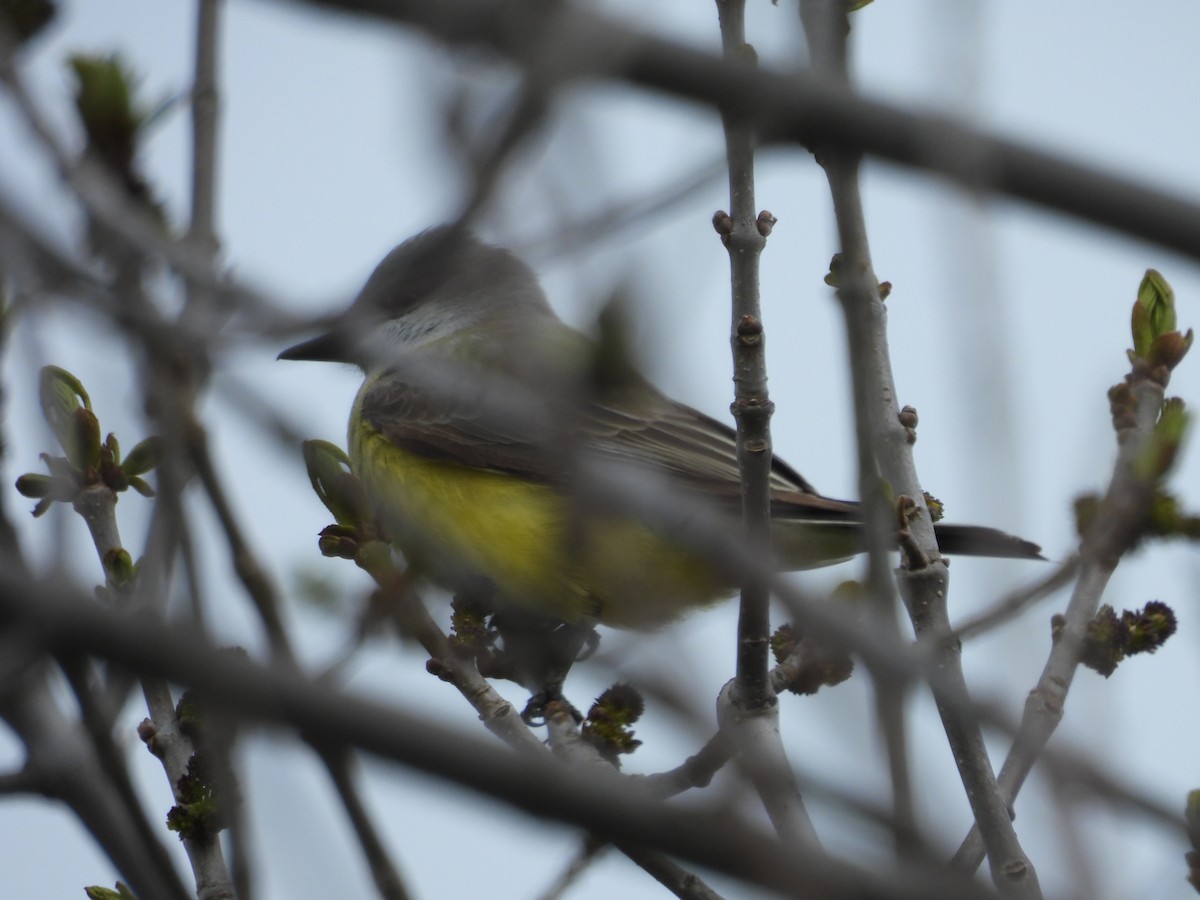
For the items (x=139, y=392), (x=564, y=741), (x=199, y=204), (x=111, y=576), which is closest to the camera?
(x=139, y=392)

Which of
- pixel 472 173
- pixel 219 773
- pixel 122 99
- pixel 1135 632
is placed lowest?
pixel 219 773

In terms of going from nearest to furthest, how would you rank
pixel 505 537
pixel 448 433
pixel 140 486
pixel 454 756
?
pixel 454 756 → pixel 140 486 → pixel 505 537 → pixel 448 433

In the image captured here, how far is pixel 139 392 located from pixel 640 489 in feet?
2.64

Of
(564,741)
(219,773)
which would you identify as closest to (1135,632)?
(564,741)

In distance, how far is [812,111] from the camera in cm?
163

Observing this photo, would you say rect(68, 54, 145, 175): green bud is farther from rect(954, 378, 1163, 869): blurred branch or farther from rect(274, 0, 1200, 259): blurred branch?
rect(954, 378, 1163, 869): blurred branch

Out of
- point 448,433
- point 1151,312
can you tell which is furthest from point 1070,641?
point 448,433

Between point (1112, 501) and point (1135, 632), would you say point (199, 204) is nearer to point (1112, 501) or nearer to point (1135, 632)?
point (1112, 501)

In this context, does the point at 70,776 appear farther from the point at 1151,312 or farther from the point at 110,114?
the point at 1151,312

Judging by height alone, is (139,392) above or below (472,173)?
below

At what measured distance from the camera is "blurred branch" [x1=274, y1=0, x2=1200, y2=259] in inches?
60.2

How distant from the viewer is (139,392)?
216 centimetres

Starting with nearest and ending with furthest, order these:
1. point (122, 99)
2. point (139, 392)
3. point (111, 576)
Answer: point (139, 392)
point (122, 99)
point (111, 576)

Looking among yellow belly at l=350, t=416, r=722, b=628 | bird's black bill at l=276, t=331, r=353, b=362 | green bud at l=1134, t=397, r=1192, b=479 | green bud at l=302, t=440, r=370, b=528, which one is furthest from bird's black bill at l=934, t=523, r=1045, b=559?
bird's black bill at l=276, t=331, r=353, b=362
